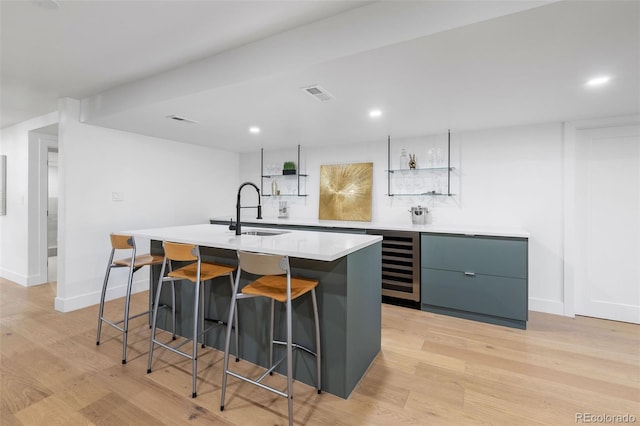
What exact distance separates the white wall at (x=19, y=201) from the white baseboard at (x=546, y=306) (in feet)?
20.6

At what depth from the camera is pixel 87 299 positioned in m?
3.36

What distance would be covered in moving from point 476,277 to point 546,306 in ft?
3.32

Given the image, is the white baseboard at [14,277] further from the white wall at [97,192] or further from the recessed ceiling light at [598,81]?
the recessed ceiling light at [598,81]

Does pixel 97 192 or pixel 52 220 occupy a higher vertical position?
pixel 97 192

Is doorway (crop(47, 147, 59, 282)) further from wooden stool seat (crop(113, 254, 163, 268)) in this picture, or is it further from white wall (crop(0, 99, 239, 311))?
wooden stool seat (crop(113, 254, 163, 268))

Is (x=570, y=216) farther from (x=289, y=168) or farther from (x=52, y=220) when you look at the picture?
(x=52, y=220)

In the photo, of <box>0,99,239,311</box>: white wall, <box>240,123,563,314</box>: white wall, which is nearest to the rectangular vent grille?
<box>240,123,563,314</box>: white wall

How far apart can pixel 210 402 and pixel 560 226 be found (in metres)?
3.67

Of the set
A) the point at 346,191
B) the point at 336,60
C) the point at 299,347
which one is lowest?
the point at 299,347

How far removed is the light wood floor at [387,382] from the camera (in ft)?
5.40

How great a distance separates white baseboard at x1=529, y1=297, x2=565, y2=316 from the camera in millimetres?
3148

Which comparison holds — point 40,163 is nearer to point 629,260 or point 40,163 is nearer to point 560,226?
point 560,226

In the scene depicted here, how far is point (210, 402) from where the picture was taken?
68.8 inches

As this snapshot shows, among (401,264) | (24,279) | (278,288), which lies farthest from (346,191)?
(24,279)
